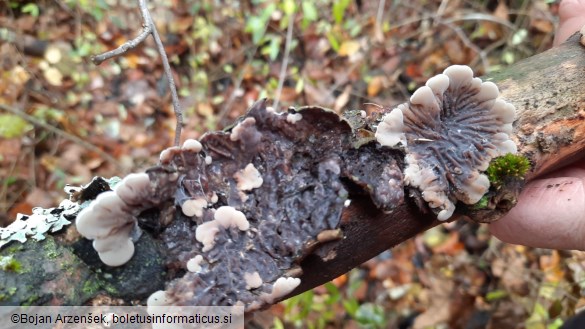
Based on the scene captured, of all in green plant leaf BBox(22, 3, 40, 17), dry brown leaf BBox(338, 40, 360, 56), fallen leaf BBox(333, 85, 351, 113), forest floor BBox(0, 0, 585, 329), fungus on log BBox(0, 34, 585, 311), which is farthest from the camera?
dry brown leaf BBox(338, 40, 360, 56)

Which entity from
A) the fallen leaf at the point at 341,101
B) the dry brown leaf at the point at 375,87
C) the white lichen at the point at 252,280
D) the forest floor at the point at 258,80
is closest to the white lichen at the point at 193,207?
the white lichen at the point at 252,280

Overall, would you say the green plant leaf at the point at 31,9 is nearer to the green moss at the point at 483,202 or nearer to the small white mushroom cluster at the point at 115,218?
the small white mushroom cluster at the point at 115,218

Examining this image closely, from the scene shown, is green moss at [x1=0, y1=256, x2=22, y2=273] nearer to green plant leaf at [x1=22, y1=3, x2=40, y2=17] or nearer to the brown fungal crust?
the brown fungal crust

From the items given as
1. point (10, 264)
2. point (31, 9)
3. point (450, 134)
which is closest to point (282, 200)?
point (450, 134)

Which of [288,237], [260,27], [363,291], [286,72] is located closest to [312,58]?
[286,72]

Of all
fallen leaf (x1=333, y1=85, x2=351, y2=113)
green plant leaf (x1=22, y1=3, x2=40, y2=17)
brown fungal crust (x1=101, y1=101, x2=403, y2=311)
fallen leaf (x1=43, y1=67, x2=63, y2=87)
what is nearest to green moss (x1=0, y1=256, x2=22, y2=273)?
brown fungal crust (x1=101, y1=101, x2=403, y2=311)

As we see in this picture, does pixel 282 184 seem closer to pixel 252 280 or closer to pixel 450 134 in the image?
pixel 252 280
